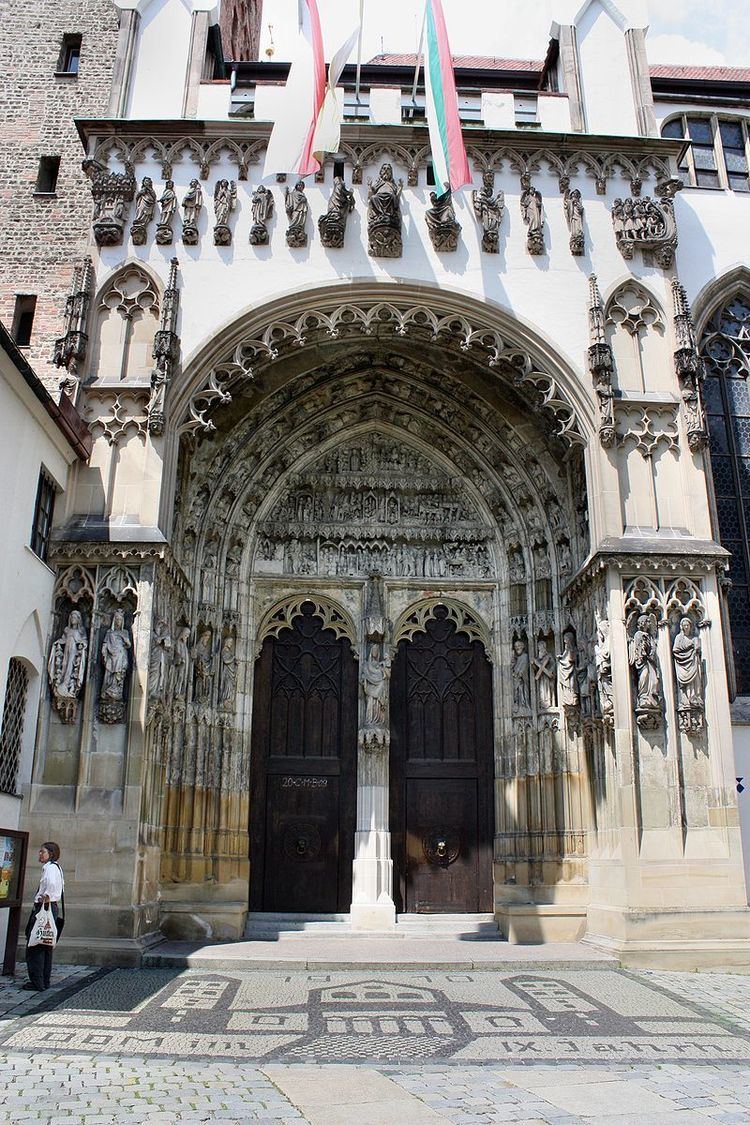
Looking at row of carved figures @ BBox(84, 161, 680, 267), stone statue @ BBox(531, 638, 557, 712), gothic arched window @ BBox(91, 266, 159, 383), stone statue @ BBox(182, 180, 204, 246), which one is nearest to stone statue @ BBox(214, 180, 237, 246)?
row of carved figures @ BBox(84, 161, 680, 267)

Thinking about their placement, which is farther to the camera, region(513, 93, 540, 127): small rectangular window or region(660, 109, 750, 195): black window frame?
region(660, 109, 750, 195): black window frame

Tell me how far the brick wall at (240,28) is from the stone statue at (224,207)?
425 inches

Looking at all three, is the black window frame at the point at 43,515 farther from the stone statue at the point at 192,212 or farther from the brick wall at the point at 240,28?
the brick wall at the point at 240,28

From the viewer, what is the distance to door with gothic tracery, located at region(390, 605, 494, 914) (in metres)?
14.2

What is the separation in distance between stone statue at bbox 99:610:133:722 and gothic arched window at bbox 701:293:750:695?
9.11 m

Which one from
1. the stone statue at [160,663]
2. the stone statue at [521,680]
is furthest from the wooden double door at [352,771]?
the stone statue at [160,663]

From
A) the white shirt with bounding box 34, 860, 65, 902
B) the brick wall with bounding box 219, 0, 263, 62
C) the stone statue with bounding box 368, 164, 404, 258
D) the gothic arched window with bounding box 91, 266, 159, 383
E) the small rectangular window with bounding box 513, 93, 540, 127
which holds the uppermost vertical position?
the brick wall with bounding box 219, 0, 263, 62

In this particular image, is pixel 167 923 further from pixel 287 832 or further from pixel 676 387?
pixel 676 387

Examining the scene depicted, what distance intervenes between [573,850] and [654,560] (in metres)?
4.24

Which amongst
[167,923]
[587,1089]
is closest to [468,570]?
[167,923]

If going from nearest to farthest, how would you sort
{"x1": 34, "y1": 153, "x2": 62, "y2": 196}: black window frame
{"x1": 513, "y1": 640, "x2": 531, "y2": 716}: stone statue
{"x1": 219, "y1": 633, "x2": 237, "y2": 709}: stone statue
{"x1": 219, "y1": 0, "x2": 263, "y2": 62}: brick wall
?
{"x1": 219, "y1": 633, "x2": 237, "y2": 709}: stone statue, {"x1": 513, "y1": 640, "x2": 531, "y2": 716}: stone statue, {"x1": 34, "y1": 153, "x2": 62, "y2": 196}: black window frame, {"x1": 219, "y1": 0, "x2": 263, "y2": 62}: brick wall

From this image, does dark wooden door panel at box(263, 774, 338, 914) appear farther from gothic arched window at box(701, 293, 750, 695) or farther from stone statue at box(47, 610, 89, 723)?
gothic arched window at box(701, 293, 750, 695)

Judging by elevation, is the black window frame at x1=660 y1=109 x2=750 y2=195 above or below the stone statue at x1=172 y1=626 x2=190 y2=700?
above

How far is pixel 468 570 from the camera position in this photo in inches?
611
